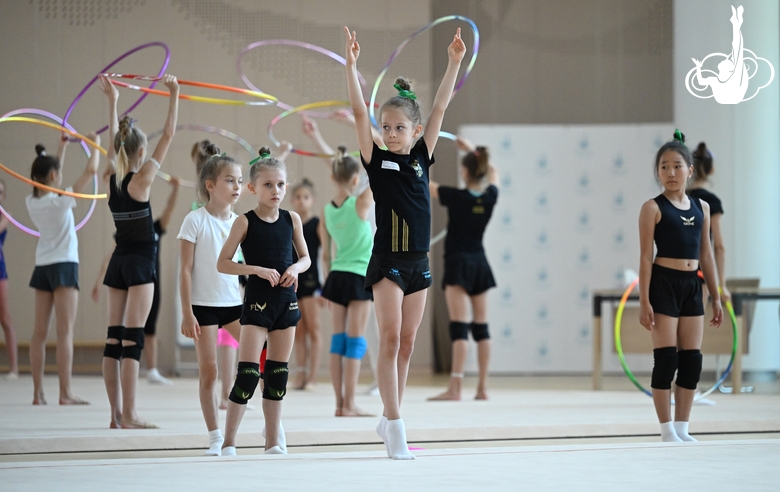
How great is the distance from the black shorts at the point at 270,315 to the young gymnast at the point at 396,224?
0.39m

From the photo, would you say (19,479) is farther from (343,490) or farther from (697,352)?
(697,352)

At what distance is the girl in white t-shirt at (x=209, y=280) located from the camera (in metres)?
3.46

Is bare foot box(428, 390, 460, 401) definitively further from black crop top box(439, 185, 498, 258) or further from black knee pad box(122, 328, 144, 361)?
black knee pad box(122, 328, 144, 361)

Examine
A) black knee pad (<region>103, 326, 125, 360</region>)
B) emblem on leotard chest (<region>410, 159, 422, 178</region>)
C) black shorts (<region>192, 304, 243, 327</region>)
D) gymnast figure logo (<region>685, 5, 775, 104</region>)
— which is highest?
gymnast figure logo (<region>685, 5, 775, 104</region>)

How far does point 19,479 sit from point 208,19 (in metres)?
7.15

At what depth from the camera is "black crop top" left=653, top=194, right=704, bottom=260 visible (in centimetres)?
374

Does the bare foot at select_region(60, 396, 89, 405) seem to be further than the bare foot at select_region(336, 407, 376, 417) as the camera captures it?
Yes

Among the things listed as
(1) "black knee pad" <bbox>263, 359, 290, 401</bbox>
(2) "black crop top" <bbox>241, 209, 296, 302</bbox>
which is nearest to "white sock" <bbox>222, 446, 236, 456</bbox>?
(1) "black knee pad" <bbox>263, 359, 290, 401</bbox>

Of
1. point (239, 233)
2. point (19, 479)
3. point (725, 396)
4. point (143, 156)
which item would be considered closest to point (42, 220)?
point (143, 156)

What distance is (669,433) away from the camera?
11.9 feet

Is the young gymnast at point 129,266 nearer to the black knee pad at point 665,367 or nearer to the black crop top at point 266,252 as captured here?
the black crop top at point 266,252

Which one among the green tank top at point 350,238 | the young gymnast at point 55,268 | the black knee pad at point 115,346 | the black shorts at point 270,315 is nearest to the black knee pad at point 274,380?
the black shorts at point 270,315

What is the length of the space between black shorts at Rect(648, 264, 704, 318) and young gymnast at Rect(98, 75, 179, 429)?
2321mm

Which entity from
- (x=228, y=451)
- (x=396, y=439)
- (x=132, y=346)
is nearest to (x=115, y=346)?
(x=132, y=346)
